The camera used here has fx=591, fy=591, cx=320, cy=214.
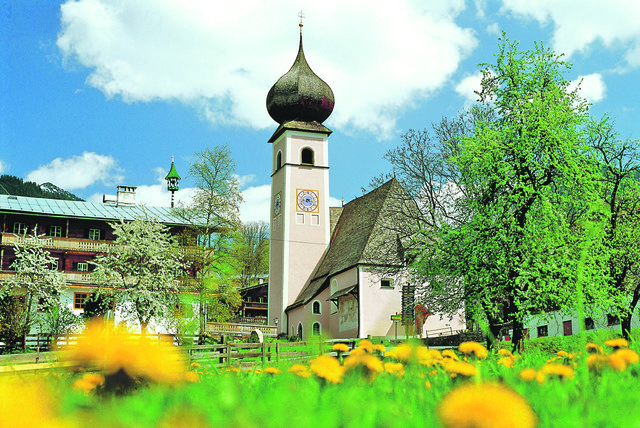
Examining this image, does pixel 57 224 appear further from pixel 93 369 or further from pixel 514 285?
pixel 93 369

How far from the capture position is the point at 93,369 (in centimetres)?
229

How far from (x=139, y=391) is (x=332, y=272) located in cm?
3853

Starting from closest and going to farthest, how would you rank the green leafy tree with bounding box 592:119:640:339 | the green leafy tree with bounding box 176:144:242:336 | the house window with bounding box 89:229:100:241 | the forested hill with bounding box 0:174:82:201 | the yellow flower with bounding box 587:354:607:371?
the yellow flower with bounding box 587:354:607:371 < the green leafy tree with bounding box 592:119:640:339 < the green leafy tree with bounding box 176:144:242:336 < the house window with bounding box 89:229:100:241 < the forested hill with bounding box 0:174:82:201

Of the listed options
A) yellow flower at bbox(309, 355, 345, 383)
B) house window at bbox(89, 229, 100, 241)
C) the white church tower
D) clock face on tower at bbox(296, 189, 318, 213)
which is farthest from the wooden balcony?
yellow flower at bbox(309, 355, 345, 383)

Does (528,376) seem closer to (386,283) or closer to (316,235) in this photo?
(386,283)

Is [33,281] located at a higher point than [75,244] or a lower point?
lower

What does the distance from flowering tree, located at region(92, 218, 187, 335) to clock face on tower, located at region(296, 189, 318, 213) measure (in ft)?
36.5

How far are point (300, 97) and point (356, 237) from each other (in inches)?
541

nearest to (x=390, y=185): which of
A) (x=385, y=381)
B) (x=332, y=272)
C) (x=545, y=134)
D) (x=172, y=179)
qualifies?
(x=332, y=272)

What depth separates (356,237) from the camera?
41.2 metres

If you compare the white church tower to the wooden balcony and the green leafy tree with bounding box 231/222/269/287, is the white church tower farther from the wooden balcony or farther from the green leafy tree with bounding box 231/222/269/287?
the green leafy tree with bounding box 231/222/269/287

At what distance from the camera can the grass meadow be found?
1.17 m

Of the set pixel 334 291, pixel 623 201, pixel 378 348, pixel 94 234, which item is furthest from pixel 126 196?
pixel 378 348

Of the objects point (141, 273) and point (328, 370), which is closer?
point (328, 370)
